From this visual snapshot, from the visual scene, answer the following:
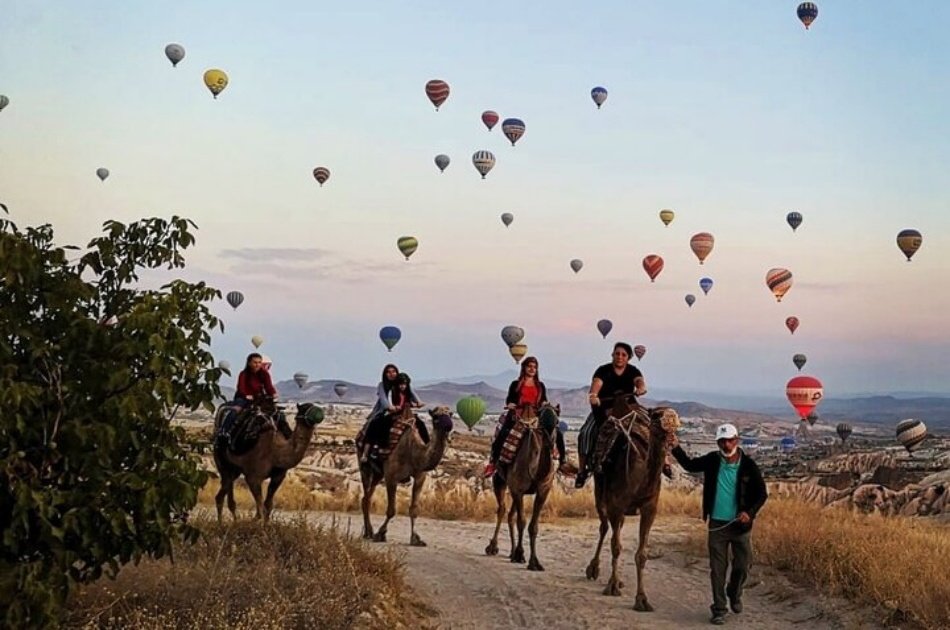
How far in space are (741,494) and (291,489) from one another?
1799cm

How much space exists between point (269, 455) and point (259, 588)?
740cm

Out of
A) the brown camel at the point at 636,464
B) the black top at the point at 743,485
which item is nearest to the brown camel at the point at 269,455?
the brown camel at the point at 636,464

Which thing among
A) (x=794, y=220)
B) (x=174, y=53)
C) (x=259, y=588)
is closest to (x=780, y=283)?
(x=794, y=220)

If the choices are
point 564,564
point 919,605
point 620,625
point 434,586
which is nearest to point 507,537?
point 564,564

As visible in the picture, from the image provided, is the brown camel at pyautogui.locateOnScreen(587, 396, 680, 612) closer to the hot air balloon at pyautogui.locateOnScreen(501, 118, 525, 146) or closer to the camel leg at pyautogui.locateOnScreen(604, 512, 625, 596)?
the camel leg at pyautogui.locateOnScreen(604, 512, 625, 596)

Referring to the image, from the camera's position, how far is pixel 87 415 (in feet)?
25.3

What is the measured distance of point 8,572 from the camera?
7.30 metres

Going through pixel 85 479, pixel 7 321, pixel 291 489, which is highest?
pixel 7 321

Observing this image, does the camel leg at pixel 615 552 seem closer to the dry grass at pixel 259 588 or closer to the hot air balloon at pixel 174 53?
the dry grass at pixel 259 588

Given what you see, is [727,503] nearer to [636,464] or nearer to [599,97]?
[636,464]

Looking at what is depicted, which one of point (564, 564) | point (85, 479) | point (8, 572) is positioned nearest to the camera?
point (8, 572)

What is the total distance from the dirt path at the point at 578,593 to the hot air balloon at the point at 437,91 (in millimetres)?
42098

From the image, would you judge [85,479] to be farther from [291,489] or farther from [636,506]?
[291,489]

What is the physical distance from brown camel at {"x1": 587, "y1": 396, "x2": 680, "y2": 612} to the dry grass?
3.05 metres
